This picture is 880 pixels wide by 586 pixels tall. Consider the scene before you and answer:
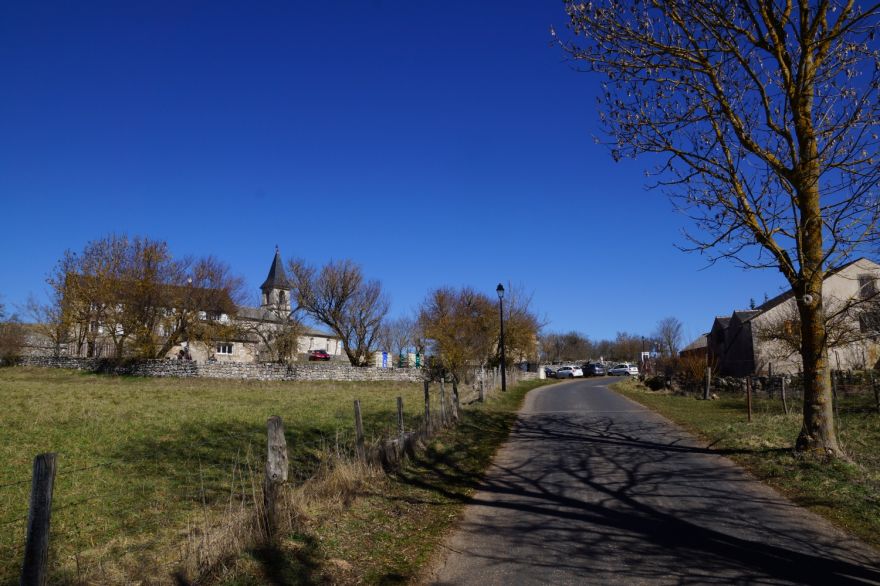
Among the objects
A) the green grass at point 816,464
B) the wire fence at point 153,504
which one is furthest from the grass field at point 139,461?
the green grass at point 816,464

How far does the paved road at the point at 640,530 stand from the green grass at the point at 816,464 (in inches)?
12.1

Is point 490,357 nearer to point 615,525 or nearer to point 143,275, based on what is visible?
point 143,275

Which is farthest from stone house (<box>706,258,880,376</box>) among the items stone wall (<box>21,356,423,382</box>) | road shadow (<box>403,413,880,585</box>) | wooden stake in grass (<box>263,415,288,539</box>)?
wooden stake in grass (<box>263,415,288,539</box>)

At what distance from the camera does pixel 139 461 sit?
11469 mm

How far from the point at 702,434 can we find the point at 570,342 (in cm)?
12558

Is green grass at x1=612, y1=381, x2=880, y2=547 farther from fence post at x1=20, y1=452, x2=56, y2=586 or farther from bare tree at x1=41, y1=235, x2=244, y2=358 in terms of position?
bare tree at x1=41, y1=235, x2=244, y2=358

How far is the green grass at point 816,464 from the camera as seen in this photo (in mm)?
7125

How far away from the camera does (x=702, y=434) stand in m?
14.2

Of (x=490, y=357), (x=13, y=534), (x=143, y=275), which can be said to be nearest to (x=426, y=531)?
(x=13, y=534)

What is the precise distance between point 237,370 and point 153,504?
35356 mm

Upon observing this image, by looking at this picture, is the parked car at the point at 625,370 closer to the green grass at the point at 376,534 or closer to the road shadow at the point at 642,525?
the road shadow at the point at 642,525

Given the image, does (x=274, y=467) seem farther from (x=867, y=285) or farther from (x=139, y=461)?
(x=867, y=285)

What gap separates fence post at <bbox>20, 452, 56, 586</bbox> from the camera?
391 cm

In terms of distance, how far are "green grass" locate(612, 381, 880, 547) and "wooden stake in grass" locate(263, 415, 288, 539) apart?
5.89 m
